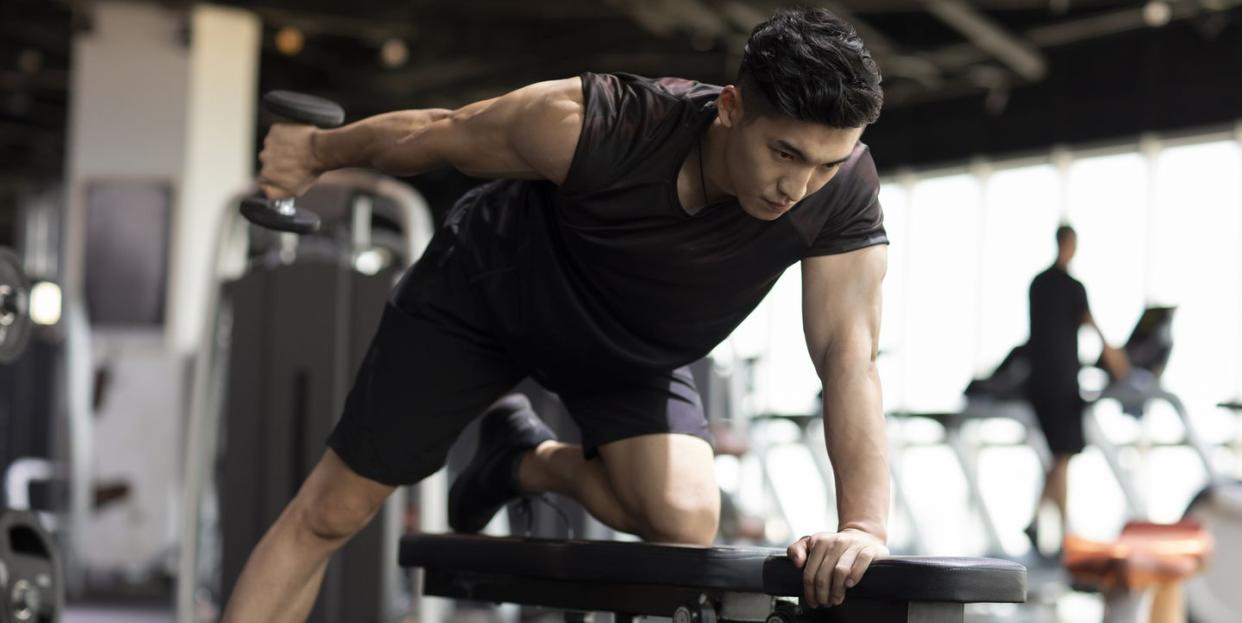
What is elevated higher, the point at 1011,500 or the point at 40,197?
the point at 40,197

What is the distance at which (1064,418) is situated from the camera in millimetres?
6664

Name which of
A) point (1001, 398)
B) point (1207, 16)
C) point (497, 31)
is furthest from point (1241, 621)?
point (497, 31)

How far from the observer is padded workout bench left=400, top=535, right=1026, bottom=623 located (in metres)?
1.73

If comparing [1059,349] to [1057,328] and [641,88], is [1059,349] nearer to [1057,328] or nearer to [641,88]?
[1057,328]

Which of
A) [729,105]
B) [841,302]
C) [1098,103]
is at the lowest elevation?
[841,302]

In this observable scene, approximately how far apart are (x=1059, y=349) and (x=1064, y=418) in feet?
1.10

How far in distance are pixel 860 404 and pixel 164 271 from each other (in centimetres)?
736

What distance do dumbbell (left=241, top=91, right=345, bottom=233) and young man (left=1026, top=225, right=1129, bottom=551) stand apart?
4.87m

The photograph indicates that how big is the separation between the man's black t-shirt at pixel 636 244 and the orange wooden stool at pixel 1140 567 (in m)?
1.07

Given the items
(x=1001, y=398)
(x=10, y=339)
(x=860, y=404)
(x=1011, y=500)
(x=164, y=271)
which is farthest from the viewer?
(x=1011, y=500)

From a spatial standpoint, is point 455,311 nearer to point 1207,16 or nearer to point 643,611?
point 643,611

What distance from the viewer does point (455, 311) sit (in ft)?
7.59

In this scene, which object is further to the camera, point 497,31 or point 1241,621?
point 497,31

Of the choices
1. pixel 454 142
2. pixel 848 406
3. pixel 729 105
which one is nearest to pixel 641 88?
pixel 729 105
